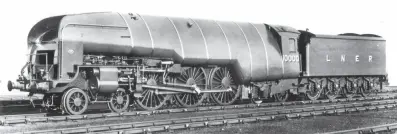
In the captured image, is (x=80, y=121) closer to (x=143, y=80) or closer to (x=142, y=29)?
(x=143, y=80)

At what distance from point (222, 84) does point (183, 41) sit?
2362 millimetres

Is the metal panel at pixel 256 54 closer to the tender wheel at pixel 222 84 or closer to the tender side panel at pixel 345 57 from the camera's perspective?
the tender wheel at pixel 222 84

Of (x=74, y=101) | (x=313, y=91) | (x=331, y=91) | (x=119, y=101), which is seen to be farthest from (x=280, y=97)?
(x=74, y=101)

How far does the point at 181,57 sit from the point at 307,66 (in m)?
6.49

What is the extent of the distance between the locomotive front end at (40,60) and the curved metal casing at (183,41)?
423 mm

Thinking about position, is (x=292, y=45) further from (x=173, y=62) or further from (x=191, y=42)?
(x=173, y=62)

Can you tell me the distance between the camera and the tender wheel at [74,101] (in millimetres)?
12406

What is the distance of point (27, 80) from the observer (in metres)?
12.7

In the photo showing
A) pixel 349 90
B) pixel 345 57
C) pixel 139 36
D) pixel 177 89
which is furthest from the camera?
pixel 349 90

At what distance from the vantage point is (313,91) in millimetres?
20000

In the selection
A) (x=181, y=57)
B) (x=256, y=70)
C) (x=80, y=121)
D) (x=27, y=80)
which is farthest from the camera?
(x=256, y=70)

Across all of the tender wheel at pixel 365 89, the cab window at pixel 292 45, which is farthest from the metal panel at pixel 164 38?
the tender wheel at pixel 365 89

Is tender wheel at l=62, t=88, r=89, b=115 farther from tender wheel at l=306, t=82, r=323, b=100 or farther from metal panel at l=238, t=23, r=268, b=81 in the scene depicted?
tender wheel at l=306, t=82, r=323, b=100

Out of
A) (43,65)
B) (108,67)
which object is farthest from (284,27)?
(43,65)
